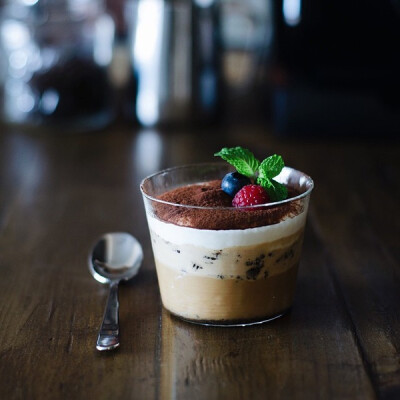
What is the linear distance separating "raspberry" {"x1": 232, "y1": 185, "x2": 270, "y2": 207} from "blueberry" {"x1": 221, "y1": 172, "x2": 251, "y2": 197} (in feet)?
0.06

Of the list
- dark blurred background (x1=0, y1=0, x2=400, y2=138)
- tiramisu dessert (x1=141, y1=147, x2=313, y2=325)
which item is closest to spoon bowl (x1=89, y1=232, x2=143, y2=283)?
tiramisu dessert (x1=141, y1=147, x2=313, y2=325)

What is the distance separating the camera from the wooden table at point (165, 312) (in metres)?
0.67

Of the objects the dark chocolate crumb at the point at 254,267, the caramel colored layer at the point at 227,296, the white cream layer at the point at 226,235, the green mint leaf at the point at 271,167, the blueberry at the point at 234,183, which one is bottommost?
the caramel colored layer at the point at 227,296

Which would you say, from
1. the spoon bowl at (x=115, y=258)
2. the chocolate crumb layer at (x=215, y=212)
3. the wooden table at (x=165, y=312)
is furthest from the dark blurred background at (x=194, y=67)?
the chocolate crumb layer at (x=215, y=212)

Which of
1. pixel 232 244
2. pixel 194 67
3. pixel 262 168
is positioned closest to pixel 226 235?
pixel 232 244

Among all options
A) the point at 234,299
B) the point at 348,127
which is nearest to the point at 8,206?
the point at 234,299

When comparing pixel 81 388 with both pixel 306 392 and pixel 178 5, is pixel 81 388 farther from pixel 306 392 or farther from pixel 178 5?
pixel 178 5

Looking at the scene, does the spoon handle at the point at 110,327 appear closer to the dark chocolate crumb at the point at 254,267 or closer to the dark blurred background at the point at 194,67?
the dark chocolate crumb at the point at 254,267

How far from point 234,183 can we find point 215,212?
70 mm

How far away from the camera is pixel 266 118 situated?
194cm

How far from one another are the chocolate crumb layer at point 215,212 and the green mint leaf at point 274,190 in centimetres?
3

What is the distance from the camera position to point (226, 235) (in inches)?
28.9

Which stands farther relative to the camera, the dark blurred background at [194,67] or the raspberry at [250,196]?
the dark blurred background at [194,67]

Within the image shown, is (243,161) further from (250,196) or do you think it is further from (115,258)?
(115,258)
